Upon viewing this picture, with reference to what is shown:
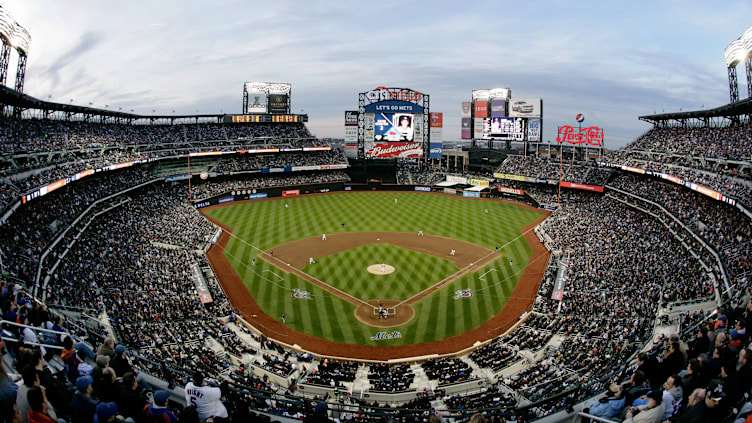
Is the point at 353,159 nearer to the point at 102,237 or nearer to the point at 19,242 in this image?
the point at 102,237

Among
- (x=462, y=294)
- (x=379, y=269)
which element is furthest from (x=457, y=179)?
(x=462, y=294)

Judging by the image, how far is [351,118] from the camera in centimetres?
7450

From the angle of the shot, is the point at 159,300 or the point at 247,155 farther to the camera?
the point at 247,155

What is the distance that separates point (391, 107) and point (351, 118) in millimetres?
8310

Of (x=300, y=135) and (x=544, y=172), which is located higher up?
(x=300, y=135)

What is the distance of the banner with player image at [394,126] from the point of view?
230 feet

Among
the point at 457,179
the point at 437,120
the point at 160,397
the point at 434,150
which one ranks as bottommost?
the point at 160,397

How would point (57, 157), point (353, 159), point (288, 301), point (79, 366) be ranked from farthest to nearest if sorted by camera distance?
point (353, 159) < point (57, 157) < point (288, 301) < point (79, 366)

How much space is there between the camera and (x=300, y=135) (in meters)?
76.8

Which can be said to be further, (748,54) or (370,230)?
(370,230)

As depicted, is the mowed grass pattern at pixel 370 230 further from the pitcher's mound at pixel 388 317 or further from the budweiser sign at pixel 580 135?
the budweiser sign at pixel 580 135

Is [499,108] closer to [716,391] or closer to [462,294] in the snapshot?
[462,294]

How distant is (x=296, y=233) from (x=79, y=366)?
37.5 metres

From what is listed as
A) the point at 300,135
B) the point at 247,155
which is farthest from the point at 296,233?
the point at 300,135
